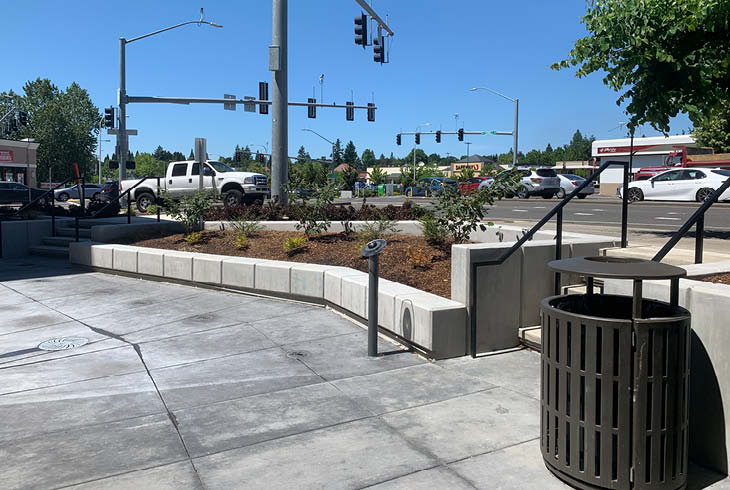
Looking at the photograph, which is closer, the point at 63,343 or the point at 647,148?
the point at 63,343

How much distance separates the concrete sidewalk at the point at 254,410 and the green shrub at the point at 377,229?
7.80ft

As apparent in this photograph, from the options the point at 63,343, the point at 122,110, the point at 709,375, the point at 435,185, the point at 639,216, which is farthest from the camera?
the point at 122,110

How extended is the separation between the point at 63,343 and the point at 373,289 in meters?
3.40

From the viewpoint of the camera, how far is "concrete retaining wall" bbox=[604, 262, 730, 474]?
358 cm

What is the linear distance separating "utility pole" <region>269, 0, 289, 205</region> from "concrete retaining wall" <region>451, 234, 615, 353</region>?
793 centimetres

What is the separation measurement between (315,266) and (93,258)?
5.13 metres

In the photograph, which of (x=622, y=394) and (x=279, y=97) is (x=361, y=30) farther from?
(x=622, y=394)

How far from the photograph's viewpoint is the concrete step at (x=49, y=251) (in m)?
13.4

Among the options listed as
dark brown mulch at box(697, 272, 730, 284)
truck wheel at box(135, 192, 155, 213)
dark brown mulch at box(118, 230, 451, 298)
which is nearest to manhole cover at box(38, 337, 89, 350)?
dark brown mulch at box(118, 230, 451, 298)

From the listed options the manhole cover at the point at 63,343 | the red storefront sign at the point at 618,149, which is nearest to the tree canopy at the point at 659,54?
the manhole cover at the point at 63,343

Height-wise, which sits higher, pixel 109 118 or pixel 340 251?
pixel 109 118

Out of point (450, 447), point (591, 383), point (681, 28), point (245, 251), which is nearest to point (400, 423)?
point (450, 447)

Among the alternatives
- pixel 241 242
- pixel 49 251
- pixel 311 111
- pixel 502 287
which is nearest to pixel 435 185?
pixel 502 287

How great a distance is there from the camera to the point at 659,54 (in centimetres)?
964
